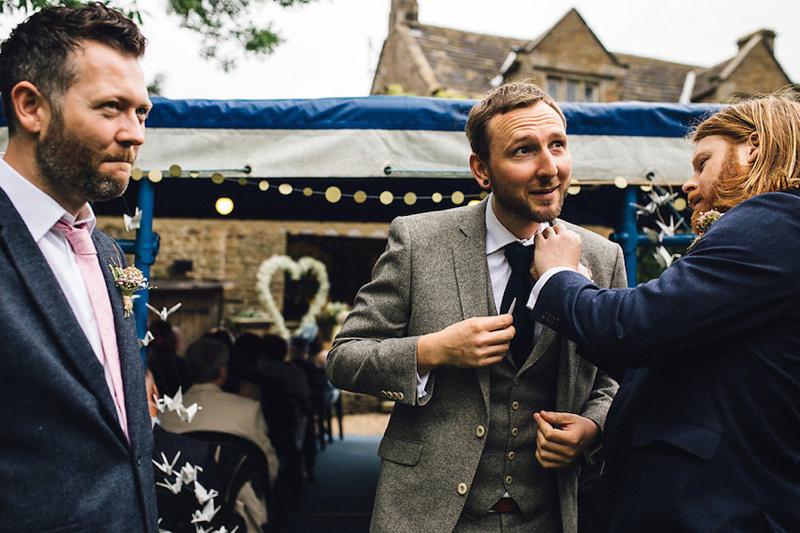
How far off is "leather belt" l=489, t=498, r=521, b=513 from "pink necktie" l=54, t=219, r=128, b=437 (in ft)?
3.13

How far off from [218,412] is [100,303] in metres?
2.40

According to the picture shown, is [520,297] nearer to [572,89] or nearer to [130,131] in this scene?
[130,131]

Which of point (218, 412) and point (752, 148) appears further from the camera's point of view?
point (218, 412)

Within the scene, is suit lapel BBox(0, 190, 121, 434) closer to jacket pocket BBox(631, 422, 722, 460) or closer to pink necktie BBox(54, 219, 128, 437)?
pink necktie BBox(54, 219, 128, 437)

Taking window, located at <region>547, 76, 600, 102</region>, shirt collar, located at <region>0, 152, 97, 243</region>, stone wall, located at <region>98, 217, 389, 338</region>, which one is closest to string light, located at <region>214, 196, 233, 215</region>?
shirt collar, located at <region>0, 152, 97, 243</region>

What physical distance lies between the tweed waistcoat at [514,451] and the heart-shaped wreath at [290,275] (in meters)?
10.4

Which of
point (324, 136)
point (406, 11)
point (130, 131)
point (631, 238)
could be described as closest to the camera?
point (130, 131)

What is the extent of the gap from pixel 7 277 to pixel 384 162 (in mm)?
1873

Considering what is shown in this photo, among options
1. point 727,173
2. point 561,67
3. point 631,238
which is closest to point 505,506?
point 727,173

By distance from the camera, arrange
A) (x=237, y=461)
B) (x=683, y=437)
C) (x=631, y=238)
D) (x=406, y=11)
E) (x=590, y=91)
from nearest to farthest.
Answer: (x=683, y=437)
(x=631, y=238)
(x=237, y=461)
(x=590, y=91)
(x=406, y=11)

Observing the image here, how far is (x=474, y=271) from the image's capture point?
1.71 metres

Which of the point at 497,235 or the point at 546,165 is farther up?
the point at 546,165

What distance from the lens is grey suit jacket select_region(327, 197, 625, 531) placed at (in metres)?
1.58

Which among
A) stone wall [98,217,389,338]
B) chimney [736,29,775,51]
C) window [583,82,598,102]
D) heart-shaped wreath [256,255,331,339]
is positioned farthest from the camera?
chimney [736,29,775,51]
